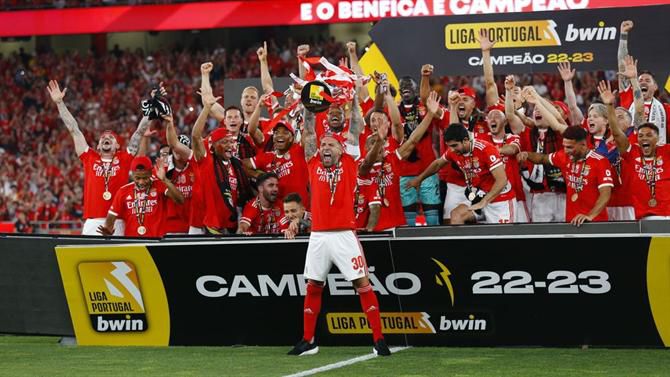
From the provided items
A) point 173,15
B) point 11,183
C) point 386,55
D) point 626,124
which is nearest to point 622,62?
point 626,124

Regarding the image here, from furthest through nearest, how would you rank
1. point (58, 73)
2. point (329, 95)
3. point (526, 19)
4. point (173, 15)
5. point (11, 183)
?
point (58, 73) → point (173, 15) → point (11, 183) → point (526, 19) → point (329, 95)

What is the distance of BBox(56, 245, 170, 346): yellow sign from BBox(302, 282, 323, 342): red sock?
1668mm

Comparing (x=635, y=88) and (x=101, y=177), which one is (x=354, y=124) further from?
(x=101, y=177)

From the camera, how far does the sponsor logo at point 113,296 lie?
37.9ft

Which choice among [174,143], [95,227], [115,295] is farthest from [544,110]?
[95,227]

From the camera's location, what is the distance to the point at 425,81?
12.9 meters

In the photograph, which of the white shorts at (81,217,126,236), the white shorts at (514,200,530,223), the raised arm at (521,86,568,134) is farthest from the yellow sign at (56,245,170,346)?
the raised arm at (521,86,568,134)

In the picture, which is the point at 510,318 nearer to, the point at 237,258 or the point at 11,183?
the point at 237,258

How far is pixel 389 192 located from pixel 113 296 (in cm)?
286

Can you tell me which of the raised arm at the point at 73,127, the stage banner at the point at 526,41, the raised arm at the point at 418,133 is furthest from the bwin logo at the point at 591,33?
the raised arm at the point at 73,127

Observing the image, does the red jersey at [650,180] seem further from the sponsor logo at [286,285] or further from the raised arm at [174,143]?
the raised arm at [174,143]

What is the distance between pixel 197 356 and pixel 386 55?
4418mm

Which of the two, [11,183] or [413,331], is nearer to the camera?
[413,331]

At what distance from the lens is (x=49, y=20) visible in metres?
34.5
